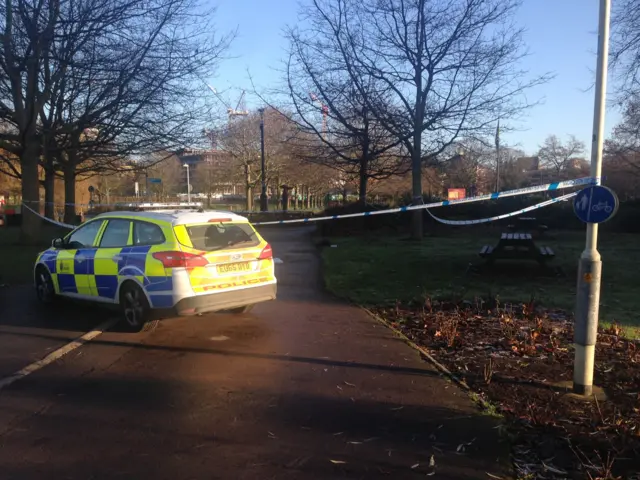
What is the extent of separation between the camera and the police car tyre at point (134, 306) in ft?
20.2

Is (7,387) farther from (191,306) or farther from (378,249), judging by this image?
(378,249)

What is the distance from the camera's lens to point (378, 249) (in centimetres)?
1521

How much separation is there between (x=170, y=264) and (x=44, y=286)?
10.5 ft

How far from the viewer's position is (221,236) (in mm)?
6500

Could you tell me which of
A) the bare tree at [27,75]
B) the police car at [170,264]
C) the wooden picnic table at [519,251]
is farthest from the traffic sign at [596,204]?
the bare tree at [27,75]

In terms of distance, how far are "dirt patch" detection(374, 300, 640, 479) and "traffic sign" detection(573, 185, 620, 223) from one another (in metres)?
1.44

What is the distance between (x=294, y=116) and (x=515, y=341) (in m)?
15.1

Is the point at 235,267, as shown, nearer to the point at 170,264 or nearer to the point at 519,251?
the point at 170,264

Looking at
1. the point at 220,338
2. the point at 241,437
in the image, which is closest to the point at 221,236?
the point at 220,338

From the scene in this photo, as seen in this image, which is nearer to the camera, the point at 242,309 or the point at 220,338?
the point at 220,338

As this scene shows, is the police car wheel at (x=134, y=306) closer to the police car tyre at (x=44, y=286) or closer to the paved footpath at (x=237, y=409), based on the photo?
the paved footpath at (x=237, y=409)

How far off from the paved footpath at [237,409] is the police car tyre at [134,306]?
162 mm

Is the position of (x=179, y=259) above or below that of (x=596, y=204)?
below

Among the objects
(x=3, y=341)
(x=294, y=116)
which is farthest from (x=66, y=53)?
(x=3, y=341)
